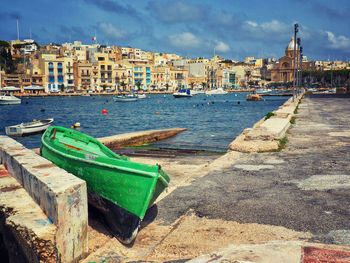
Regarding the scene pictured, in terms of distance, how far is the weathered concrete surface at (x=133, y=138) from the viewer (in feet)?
51.0

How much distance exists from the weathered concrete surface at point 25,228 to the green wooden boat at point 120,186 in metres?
0.86

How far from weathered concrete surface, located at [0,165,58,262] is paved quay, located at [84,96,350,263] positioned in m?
0.59

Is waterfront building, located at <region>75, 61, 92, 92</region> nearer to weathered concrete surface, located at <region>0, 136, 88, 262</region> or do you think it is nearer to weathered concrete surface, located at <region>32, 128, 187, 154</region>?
weathered concrete surface, located at <region>32, 128, 187, 154</region>

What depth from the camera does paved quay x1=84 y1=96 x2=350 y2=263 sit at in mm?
3705

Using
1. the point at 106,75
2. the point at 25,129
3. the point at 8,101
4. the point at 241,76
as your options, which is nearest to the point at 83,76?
the point at 106,75

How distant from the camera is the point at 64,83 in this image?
398 feet

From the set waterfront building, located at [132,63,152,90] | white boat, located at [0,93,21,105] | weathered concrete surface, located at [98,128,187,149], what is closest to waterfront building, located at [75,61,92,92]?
waterfront building, located at [132,63,152,90]

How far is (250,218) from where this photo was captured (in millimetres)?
5008

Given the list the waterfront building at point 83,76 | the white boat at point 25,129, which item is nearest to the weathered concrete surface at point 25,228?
the white boat at point 25,129

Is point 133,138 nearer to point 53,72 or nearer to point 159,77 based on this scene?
point 53,72

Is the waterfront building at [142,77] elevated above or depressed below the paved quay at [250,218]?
above

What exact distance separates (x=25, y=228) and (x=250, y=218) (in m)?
3.00

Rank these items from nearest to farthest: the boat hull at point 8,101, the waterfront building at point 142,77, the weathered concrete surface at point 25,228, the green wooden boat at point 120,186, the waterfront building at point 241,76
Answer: the weathered concrete surface at point 25,228, the green wooden boat at point 120,186, the boat hull at point 8,101, the waterfront building at point 142,77, the waterfront building at point 241,76

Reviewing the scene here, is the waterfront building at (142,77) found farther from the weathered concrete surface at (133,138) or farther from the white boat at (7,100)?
the weathered concrete surface at (133,138)
